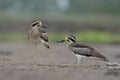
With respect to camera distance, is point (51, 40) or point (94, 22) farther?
point (94, 22)

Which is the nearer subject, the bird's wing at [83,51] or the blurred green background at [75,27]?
the bird's wing at [83,51]

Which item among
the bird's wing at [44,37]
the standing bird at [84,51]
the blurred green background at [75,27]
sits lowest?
the standing bird at [84,51]

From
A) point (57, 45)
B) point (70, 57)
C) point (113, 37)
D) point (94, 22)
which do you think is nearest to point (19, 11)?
point (94, 22)

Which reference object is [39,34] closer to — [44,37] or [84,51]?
[44,37]

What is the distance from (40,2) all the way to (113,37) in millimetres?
30107

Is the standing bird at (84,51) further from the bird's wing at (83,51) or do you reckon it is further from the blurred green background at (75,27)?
the blurred green background at (75,27)

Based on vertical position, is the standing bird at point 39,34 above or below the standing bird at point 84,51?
above

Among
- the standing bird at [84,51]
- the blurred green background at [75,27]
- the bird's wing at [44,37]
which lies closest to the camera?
the standing bird at [84,51]

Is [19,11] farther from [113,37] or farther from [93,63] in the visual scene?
[93,63]

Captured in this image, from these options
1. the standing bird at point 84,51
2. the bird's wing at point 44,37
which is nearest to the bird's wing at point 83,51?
the standing bird at point 84,51

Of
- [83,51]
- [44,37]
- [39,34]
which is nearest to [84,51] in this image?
[83,51]

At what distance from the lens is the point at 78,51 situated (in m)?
16.6

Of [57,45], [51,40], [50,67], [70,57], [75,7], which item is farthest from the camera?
[75,7]

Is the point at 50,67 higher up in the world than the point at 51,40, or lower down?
lower down
